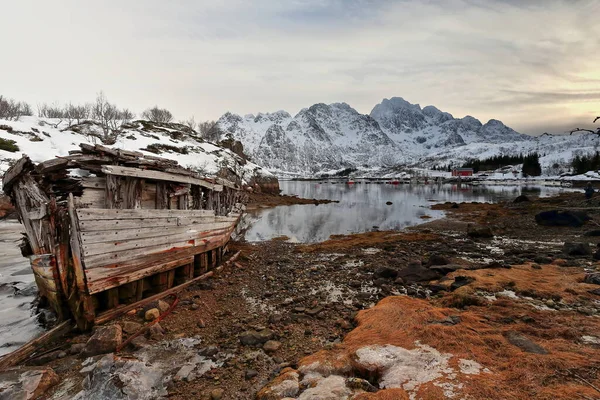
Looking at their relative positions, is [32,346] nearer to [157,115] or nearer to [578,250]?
[578,250]

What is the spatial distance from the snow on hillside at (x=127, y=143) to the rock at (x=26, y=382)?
80.7 ft

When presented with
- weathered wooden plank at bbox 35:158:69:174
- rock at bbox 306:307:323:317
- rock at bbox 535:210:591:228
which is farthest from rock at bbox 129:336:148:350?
rock at bbox 535:210:591:228

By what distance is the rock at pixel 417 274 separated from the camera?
35.8 feet

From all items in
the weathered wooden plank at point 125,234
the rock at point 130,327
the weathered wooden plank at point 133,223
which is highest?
the weathered wooden plank at point 133,223

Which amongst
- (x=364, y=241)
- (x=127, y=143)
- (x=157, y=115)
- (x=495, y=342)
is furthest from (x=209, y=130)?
(x=495, y=342)

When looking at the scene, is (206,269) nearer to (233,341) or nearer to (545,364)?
(233,341)

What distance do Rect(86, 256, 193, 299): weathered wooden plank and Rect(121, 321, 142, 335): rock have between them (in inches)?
41.0

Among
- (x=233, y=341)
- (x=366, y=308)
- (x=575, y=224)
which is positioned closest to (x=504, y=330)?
(x=366, y=308)

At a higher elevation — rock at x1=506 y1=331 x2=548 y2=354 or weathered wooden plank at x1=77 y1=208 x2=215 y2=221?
weathered wooden plank at x1=77 y1=208 x2=215 y2=221

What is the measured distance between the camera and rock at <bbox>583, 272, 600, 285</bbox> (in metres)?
9.08

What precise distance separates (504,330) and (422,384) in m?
2.89

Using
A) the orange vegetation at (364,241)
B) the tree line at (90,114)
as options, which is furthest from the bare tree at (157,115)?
the orange vegetation at (364,241)

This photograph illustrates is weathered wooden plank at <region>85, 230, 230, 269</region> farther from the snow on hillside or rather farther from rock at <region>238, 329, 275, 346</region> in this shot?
the snow on hillside

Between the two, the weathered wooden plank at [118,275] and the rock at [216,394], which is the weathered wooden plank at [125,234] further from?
the rock at [216,394]
